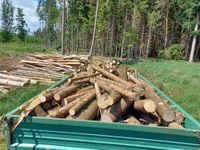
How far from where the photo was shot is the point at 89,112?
11.6 ft

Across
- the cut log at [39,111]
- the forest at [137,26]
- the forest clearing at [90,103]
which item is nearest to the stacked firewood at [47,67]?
the forest clearing at [90,103]

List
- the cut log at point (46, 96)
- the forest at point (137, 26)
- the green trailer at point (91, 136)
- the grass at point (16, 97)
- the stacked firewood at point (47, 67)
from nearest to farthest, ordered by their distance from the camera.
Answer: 1. the green trailer at point (91, 136)
2. the cut log at point (46, 96)
3. the grass at point (16, 97)
4. the stacked firewood at point (47, 67)
5. the forest at point (137, 26)

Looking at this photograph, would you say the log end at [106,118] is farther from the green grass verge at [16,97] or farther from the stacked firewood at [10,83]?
the stacked firewood at [10,83]

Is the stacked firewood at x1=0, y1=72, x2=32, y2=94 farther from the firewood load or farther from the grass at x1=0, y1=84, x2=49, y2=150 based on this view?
the firewood load

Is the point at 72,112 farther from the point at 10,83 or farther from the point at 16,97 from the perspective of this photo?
Answer: the point at 10,83

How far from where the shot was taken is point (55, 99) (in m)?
3.97

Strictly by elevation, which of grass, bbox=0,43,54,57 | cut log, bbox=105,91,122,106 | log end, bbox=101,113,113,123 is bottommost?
grass, bbox=0,43,54,57

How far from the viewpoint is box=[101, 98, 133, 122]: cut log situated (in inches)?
130

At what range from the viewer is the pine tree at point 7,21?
71000 mm

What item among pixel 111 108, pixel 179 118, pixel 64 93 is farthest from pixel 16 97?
pixel 179 118

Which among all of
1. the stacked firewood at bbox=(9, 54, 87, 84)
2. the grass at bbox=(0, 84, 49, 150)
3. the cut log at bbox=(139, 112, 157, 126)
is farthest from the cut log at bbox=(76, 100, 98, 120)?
the stacked firewood at bbox=(9, 54, 87, 84)

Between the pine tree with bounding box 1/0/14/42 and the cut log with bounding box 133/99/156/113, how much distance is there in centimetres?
7072

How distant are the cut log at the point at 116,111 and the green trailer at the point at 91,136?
0.50 m

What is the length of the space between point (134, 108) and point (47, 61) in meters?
10.9
